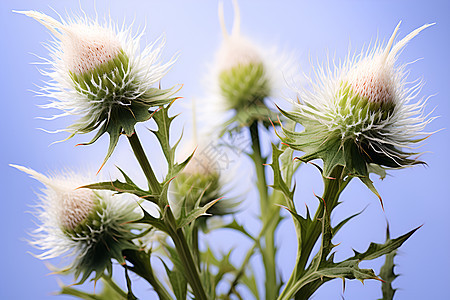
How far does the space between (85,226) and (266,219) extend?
1.16 ft

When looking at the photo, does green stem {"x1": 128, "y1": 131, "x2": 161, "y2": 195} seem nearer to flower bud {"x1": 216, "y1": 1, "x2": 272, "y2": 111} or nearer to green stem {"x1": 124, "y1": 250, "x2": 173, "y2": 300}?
green stem {"x1": 124, "y1": 250, "x2": 173, "y2": 300}

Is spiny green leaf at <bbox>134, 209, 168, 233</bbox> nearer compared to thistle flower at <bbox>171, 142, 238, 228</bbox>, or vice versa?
spiny green leaf at <bbox>134, 209, 168, 233</bbox>

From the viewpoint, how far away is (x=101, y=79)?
2.03 ft

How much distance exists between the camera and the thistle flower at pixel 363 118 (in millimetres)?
613

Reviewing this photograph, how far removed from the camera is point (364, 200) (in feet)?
6.24

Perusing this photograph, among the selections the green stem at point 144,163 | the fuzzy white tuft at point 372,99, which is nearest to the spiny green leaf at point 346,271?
the fuzzy white tuft at point 372,99

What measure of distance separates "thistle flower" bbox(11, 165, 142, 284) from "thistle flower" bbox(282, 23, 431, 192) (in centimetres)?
30

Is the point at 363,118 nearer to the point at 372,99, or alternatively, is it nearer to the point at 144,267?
the point at 372,99

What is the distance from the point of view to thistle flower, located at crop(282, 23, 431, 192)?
24.1 inches

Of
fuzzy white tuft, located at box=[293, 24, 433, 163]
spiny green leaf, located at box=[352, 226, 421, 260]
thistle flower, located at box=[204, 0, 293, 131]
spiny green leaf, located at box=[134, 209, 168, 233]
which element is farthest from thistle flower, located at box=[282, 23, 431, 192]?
thistle flower, located at box=[204, 0, 293, 131]

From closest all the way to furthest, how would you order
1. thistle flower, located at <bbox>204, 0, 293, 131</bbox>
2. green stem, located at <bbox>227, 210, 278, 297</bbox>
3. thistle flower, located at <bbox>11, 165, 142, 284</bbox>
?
thistle flower, located at <bbox>11, 165, 142, 284</bbox>
green stem, located at <bbox>227, 210, 278, 297</bbox>
thistle flower, located at <bbox>204, 0, 293, 131</bbox>

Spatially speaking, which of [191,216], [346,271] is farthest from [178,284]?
[346,271]

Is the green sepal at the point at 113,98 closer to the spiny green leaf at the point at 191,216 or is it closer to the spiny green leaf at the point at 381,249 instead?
the spiny green leaf at the point at 191,216

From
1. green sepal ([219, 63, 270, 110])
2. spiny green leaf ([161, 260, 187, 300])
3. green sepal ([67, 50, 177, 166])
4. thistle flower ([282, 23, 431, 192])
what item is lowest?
spiny green leaf ([161, 260, 187, 300])
